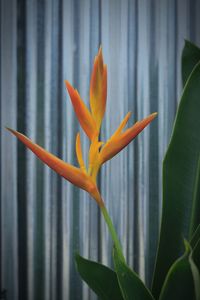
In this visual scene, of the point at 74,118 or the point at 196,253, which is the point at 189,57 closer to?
the point at 196,253

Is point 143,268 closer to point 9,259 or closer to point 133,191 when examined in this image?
point 133,191

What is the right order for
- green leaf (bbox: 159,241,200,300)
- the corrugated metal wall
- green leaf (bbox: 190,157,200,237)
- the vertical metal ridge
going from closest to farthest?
green leaf (bbox: 159,241,200,300), green leaf (bbox: 190,157,200,237), the corrugated metal wall, the vertical metal ridge

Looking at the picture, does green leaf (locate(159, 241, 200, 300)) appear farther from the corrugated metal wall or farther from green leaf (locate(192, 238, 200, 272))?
the corrugated metal wall

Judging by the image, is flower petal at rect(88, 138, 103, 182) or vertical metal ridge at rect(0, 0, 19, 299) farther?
vertical metal ridge at rect(0, 0, 19, 299)

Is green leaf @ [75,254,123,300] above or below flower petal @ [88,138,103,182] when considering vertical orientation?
below

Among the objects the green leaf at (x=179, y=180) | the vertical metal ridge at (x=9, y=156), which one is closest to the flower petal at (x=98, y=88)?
the green leaf at (x=179, y=180)

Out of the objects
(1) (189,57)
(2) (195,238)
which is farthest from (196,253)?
(1) (189,57)

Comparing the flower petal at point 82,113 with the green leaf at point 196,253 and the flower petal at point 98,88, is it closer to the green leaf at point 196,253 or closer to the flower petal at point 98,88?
the flower petal at point 98,88

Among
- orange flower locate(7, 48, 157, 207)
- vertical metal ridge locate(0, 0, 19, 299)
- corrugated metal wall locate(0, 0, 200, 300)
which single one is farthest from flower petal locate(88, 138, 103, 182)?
vertical metal ridge locate(0, 0, 19, 299)
